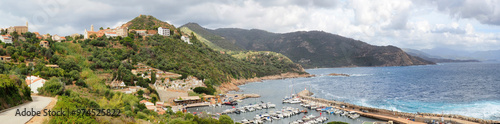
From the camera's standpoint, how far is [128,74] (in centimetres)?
5000

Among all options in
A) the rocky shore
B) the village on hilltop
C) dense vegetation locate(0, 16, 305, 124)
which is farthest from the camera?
the rocky shore

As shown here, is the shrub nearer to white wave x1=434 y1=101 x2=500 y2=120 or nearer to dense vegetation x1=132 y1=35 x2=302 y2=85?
dense vegetation x1=132 y1=35 x2=302 y2=85

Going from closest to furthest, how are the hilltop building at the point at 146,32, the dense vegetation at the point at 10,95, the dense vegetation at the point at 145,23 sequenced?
the dense vegetation at the point at 10,95 → the hilltop building at the point at 146,32 → the dense vegetation at the point at 145,23

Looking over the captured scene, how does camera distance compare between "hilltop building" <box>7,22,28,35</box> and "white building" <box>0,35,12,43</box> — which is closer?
"white building" <box>0,35,12,43</box>

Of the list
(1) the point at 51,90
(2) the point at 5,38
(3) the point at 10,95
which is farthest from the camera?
(2) the point at 5,38

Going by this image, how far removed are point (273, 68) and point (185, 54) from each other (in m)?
59.0

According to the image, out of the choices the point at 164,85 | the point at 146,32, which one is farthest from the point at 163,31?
the point at 164,85

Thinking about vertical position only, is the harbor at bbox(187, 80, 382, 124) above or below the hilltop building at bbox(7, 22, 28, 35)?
below

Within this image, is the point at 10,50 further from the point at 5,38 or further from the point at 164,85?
the point at 164,85

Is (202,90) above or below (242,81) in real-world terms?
above

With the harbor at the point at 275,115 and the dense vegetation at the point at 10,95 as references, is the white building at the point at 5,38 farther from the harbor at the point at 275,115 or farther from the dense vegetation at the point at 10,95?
the dense vegetation at the point at 10,95

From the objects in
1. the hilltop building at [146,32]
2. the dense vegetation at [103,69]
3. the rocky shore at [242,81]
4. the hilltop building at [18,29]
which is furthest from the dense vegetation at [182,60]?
the hilltop building at [18,29]

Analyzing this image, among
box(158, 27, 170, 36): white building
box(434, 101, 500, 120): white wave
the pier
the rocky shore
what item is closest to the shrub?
the rocky shore

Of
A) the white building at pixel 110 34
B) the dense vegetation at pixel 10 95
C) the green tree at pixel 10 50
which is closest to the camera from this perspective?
the dense vegetation at pixel 10 95
